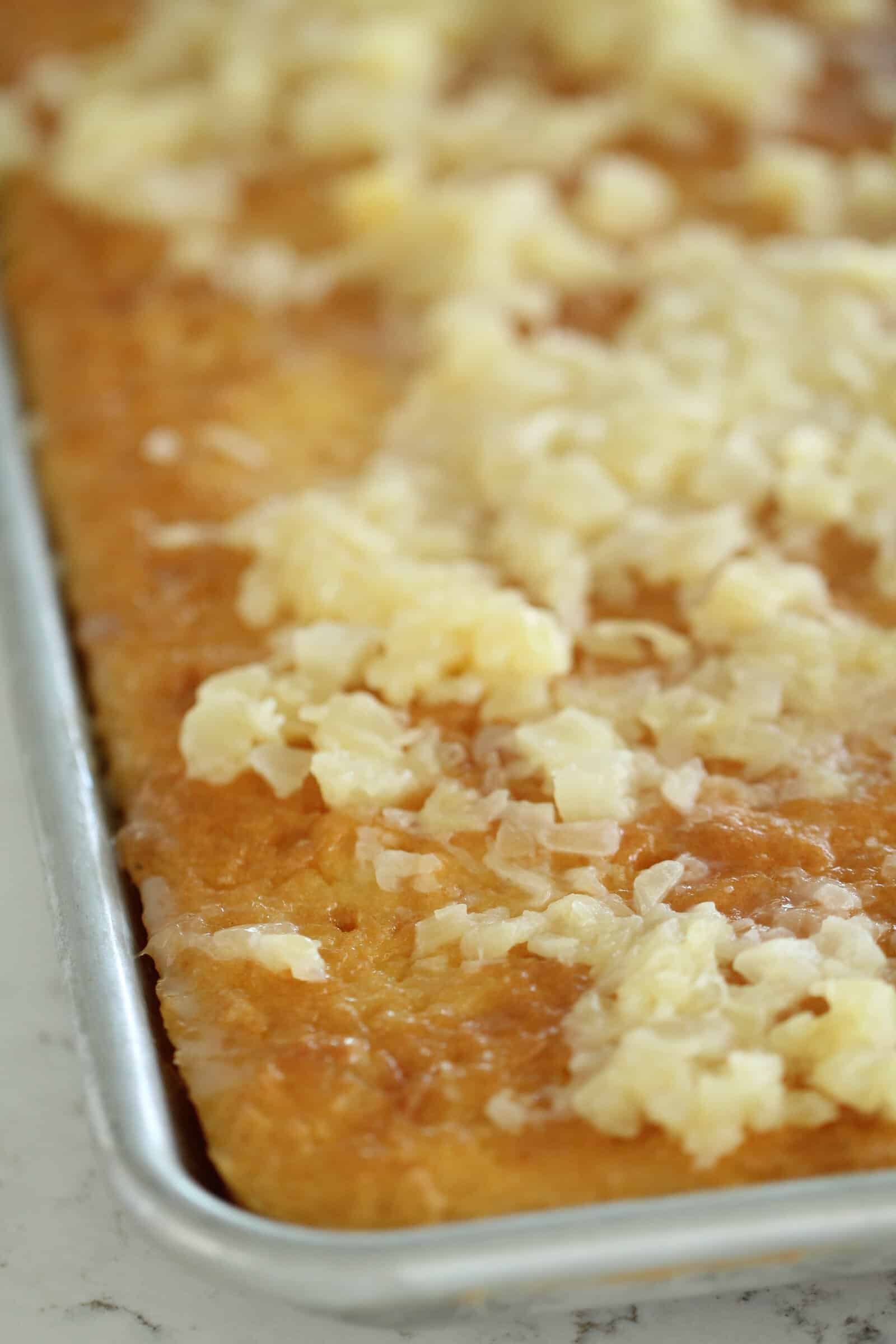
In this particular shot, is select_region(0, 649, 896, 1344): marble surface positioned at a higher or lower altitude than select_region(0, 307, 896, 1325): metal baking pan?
lower

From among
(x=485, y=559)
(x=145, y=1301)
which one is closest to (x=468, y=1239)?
(x=145, y=1301)

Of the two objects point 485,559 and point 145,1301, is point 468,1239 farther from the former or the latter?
point 485,559

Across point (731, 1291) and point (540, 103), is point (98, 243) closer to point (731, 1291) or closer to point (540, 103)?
point (540, 103)

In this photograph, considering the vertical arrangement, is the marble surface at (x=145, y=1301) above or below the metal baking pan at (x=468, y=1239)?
below

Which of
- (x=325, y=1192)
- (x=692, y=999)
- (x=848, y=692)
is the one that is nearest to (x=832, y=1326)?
(x=692, y=999)

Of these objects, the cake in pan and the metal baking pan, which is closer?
the metal baking pan
